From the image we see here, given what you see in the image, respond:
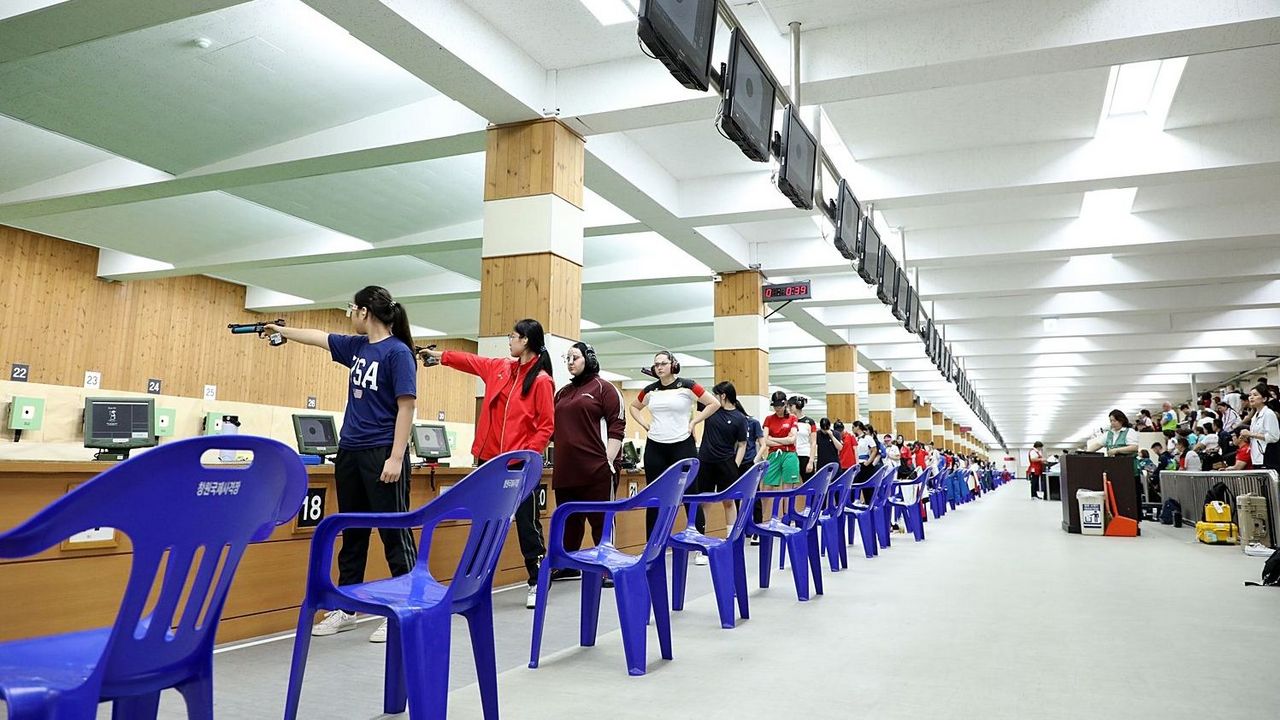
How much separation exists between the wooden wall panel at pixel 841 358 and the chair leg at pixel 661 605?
12704mm

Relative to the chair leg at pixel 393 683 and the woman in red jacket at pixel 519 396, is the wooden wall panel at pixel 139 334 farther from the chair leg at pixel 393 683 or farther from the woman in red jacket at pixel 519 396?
the chair leg at pixel 393 683

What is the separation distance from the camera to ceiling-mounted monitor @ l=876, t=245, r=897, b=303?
8086mm

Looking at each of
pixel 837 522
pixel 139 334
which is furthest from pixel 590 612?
pixel 139 334

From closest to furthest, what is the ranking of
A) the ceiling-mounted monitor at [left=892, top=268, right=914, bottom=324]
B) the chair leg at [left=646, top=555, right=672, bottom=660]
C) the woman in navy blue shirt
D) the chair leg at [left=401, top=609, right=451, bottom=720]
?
the chair leg at [left=401, top=609, right=451, bottom=720], the chair leg at [left=646, top=555, right=672, bottom=660], the woman in navy blue shirt, the ceiling-mounted monitor at [left=892, top=268, right=914, bottom=324]

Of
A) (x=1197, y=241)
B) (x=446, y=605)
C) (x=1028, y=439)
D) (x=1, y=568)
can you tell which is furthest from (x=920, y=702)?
(x=1028, y=439)

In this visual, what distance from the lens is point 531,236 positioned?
223 inches

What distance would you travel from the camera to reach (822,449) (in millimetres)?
9336

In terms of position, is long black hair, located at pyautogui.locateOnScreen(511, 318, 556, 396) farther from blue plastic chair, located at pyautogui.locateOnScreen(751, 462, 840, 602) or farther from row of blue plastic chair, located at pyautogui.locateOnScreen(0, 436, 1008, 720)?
blue plastic chair, located at pyautogui.locateOnScreen(751, 462, 840, 602)

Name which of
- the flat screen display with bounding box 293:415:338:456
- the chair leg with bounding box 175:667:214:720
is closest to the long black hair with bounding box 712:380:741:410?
the flat screen display with bounding box 293:415:338:456

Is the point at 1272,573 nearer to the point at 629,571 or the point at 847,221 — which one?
the point at 847,221

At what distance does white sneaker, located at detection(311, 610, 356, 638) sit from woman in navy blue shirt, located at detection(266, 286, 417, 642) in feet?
0.81

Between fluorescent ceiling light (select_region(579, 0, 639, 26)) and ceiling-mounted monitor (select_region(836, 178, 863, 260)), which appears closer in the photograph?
fluorescent ceiling light (select_region(579, 0, 639, 26))

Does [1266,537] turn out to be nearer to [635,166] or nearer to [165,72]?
[635,166]

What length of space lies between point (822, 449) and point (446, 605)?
25.6ft
